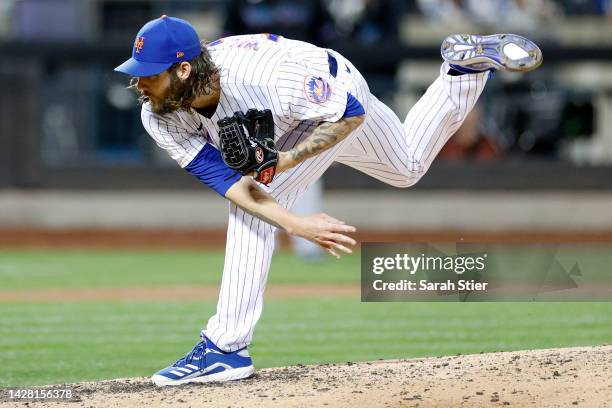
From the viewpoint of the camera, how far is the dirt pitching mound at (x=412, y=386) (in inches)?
173

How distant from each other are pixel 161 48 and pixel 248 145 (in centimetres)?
50

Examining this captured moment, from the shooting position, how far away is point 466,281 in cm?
505

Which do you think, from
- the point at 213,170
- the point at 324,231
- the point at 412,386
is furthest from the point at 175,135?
the point at 412,386

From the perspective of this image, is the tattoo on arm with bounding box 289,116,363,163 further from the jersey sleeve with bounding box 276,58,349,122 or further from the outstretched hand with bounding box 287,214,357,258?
the outstretched hand with bounding box 287,214,357,258

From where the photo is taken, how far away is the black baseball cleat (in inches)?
208

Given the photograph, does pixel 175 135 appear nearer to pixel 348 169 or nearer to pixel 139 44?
pixel 139 44

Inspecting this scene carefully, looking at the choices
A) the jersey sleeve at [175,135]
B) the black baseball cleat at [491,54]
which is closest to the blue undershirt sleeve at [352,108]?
the jersey sleeve at [175,135]

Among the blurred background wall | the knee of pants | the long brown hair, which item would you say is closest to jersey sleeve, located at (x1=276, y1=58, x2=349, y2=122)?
the long brown hair

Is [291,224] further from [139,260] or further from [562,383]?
[139,260]

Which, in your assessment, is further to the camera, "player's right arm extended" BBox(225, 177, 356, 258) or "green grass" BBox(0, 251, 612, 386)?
"green grass" BBox(0, 251, 612, 386)

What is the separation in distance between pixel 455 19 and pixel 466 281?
9.61 m

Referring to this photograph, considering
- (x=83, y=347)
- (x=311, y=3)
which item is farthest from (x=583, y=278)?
(x=311, y=3)

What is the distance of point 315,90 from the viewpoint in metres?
4.59

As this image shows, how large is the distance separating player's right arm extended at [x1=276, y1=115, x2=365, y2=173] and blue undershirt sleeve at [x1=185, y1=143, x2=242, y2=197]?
0.69 feet
